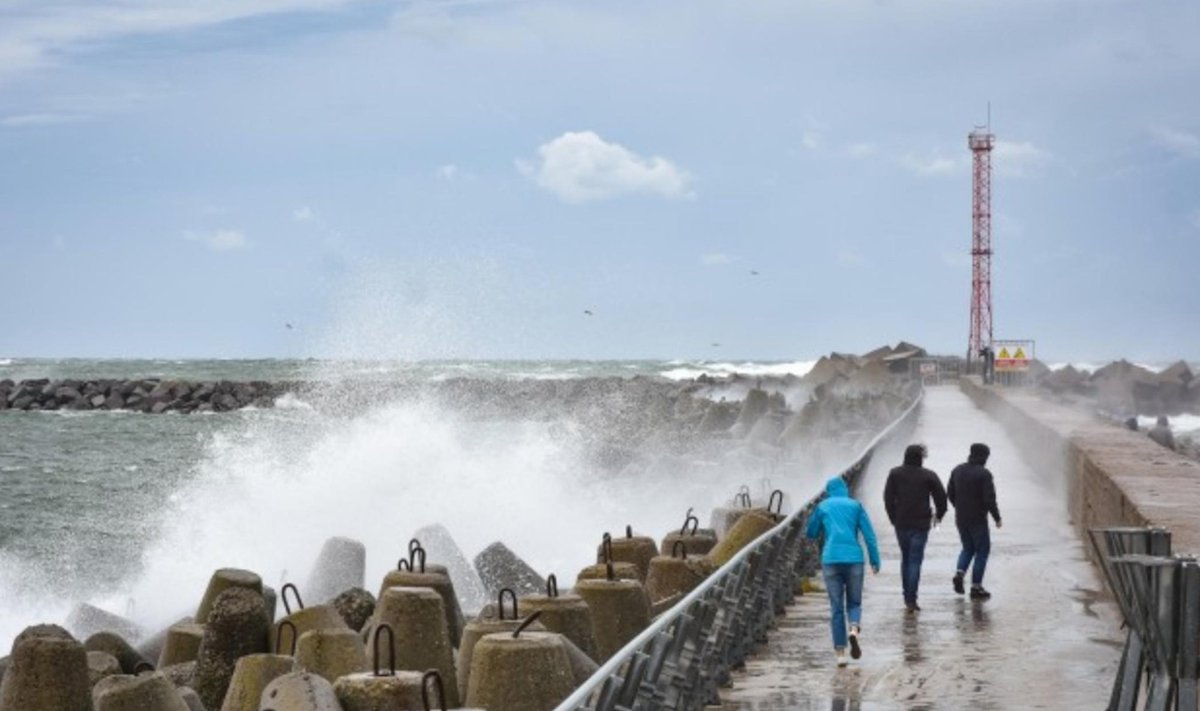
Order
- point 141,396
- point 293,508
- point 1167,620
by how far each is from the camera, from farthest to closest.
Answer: point 141,396, point 293,508, point 1167,620

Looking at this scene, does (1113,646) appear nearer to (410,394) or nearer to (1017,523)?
(1017,523)

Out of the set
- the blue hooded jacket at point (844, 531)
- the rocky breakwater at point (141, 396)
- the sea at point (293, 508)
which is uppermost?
the rocky breakwater at point (141, 396)

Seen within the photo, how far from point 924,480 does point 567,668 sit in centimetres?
611

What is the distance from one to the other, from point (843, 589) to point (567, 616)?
7.14 ft

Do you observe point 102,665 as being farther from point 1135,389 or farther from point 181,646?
point 1135,389

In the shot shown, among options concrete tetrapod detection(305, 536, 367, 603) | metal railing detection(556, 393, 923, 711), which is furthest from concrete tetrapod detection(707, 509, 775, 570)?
concrete tetrapod detection(305, 536, 367, 603)

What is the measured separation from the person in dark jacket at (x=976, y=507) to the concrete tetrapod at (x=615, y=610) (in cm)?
406

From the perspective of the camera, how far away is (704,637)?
9875 mm

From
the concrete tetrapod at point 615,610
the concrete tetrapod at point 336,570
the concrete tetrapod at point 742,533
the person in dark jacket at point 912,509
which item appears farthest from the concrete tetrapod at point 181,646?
the person in dark jacket at point 912,509

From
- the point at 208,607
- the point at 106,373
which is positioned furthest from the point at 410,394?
the point at 208,607

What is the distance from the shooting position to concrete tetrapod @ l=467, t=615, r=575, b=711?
28.1ft

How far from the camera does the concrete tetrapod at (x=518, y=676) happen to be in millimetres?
8555

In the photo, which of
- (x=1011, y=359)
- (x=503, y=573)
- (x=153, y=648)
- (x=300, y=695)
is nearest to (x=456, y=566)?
(x=503, y=573)

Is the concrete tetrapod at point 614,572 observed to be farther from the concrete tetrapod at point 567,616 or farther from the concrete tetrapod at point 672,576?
the concrete tetrapod at point 567,616
